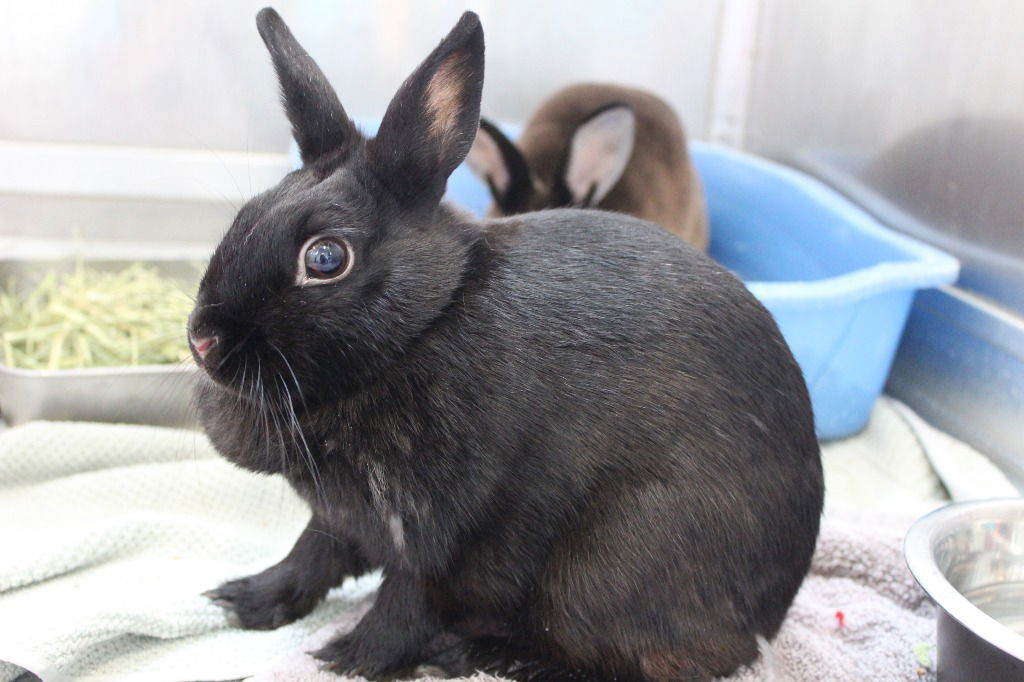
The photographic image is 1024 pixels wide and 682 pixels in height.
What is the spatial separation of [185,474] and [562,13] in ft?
5.40

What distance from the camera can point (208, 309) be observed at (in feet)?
3.08

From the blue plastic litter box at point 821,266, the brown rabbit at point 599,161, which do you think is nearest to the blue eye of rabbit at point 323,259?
the blue plastic litter box at point 821,266

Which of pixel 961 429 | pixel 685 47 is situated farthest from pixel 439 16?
pixel 961 429

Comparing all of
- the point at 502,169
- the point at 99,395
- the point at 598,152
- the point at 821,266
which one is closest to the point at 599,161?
the point at 598,152

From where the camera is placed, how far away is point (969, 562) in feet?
3.96

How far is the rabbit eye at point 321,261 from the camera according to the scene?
3.12 ft

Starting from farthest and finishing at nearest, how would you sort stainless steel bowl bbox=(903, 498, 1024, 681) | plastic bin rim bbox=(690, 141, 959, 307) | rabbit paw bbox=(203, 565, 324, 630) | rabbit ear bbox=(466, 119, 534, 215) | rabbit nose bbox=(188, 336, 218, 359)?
rabbit ear bbox=(466, 119, 534, 215)
plastic bin rim bbox=(690, 141, 959, 307)
rabbit paw bbox=(203, 565, 324, 630)
stainless steel bowl bbox=(903, 498, 1024, 681)
rabbit nose bbox=(188, 336, 218, 359)

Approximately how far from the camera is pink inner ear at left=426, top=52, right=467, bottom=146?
99 cm

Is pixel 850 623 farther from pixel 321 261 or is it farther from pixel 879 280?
pixel 321 261

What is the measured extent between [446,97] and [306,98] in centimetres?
16

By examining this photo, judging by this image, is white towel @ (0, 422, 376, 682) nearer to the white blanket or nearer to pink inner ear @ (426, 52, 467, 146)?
the white blanket

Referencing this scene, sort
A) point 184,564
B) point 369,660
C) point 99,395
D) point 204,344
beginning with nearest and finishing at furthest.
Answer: point 204,344 < point 369,660 < point 184,564 < point 99,395

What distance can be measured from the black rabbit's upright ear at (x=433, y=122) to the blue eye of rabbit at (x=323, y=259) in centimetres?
10

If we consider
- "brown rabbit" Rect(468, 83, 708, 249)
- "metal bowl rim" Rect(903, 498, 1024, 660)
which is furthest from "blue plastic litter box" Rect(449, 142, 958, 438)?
"metal bowl rim" Rect(903, 498, 1024, 660)
